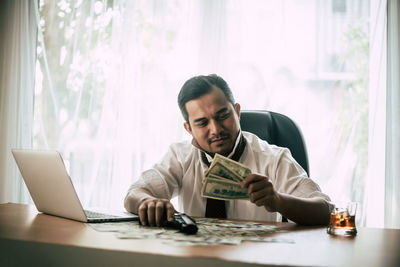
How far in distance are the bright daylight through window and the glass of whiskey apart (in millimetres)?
1592

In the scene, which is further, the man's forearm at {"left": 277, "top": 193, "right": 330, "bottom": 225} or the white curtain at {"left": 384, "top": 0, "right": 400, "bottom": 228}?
the white curtain at {"left": 384, "top": 0, "right": 400, "bottom": 228}

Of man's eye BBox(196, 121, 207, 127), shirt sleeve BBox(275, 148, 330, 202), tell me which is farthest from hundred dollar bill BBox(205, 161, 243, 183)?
man's eye BBox(196, 121, 207, 127)

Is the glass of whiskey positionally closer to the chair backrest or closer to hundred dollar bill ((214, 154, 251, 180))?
hundred dollar bill ((214, 154, 251, 180))

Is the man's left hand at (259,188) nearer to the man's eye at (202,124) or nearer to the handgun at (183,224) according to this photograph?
the handgun at (183,224)

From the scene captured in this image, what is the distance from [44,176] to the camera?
114 cm

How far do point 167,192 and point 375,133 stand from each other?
1.53 meters

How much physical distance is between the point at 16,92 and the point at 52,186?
7.07 ft

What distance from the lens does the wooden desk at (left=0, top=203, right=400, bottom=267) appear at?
675mm

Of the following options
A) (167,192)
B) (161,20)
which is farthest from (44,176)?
(161,20)

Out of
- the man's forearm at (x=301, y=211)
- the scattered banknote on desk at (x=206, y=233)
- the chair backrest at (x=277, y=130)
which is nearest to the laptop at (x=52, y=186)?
the scattered banknote on desk at (x=206, y=233)

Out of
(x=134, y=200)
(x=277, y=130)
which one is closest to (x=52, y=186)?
(x=134, y=200)

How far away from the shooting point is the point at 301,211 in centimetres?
116

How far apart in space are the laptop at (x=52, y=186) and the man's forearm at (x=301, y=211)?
43 cm

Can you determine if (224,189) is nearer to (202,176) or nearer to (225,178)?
(225,178)
